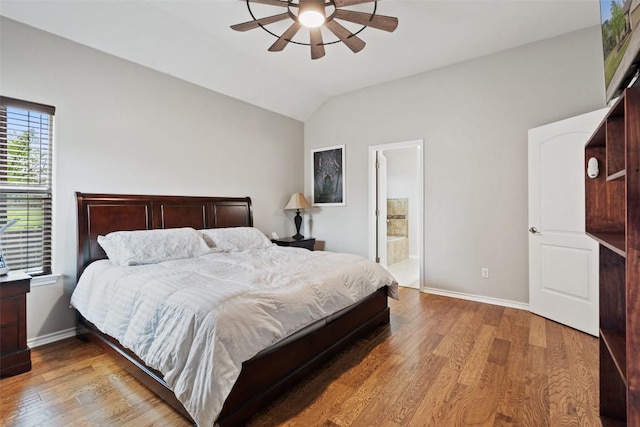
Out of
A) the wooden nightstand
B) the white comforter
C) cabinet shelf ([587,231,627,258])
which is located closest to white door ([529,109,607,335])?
cabinet shelf ([587,231,627,258])

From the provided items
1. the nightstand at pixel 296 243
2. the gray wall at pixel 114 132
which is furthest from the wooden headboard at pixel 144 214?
the nightstand at pixel 296 243

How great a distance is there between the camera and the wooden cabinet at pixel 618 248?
0.97 meters

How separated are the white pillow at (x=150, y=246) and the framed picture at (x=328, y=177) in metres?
2.39

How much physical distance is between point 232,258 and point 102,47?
2.43m

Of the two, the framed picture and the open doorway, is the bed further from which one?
the open doorway

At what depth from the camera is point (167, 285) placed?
1.94 m

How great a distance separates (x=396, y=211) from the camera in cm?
707

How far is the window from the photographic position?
250cm

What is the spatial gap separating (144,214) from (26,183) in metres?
0.95

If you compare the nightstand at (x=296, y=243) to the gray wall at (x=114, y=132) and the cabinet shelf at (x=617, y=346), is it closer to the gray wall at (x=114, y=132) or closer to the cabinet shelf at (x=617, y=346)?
the gray wall at (x=114, y=132)

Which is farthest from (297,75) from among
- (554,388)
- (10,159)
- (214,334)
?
(554,388)

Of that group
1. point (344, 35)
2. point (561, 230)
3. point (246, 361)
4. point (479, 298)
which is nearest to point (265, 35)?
point (344, 35)

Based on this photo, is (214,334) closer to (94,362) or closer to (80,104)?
(94,362)

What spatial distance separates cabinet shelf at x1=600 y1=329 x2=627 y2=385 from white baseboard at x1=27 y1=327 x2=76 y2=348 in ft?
12.6
